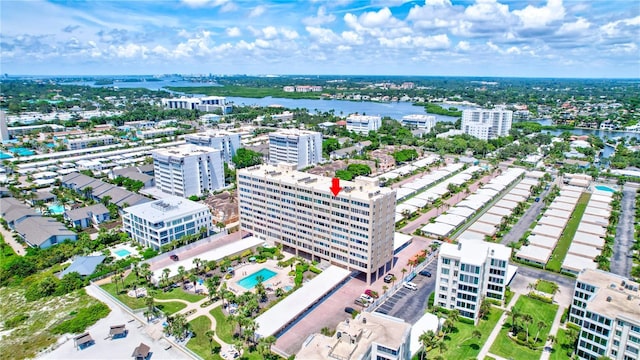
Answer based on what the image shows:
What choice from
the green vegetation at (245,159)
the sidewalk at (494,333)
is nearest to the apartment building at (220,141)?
the green vegetation at (245,159)

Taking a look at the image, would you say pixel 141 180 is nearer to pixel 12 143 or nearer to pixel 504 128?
pixel 12 143

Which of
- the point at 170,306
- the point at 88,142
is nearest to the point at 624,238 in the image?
the point at 170,306

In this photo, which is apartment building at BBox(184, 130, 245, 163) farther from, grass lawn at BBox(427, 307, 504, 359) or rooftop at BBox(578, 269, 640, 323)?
rooftop at BBox(578, 269, 640, 323)

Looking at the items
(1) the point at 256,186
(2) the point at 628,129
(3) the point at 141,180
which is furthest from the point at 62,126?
(2) the point at 628,129

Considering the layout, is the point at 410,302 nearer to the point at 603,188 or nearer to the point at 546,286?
the point at 546,286

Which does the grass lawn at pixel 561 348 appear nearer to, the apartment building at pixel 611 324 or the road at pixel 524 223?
the apartment building at pixel 611 324
